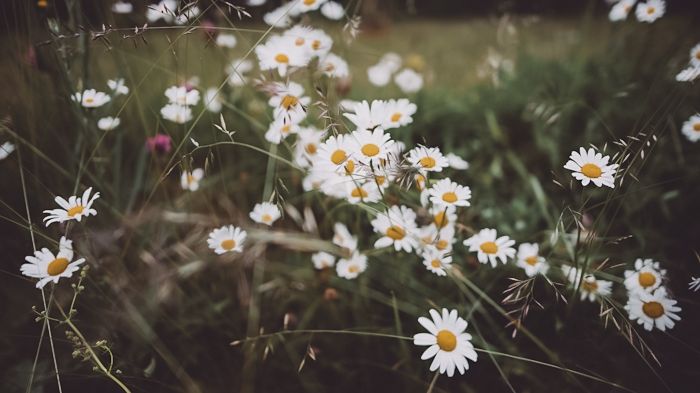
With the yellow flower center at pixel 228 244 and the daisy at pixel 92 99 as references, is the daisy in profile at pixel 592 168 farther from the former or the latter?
the daisy at pixel 92 99

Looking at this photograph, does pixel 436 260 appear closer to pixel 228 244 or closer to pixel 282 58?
pixel 228 244

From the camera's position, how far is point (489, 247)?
814 mm

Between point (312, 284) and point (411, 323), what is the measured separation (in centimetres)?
24

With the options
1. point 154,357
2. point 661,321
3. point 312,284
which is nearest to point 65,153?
point 154,357

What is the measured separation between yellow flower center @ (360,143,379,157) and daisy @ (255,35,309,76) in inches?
11.5

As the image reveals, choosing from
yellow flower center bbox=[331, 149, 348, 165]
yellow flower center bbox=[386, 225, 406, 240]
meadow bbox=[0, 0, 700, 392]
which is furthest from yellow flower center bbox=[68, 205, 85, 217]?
yellow flower center bbox=[386, 225, 406, 240]

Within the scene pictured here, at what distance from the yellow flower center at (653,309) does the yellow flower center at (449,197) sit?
0.35 metres

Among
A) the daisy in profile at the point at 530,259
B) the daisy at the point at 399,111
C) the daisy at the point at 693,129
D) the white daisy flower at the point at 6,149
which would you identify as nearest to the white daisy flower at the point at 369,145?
the daisy at the point at 399,111

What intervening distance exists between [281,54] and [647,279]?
85 cm

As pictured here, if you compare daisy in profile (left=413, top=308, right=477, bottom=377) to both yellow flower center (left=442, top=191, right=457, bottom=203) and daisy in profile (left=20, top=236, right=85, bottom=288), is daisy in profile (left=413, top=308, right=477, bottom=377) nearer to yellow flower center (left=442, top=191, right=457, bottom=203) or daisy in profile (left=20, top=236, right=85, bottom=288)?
yellow flower center (left=442, top=191, right=457, bottom=203)

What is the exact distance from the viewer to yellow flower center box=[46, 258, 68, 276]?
677 mm

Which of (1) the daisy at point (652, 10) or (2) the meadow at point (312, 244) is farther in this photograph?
(1) the daisy at point (652, 10)

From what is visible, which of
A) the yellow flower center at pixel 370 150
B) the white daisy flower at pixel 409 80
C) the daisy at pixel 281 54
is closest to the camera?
the yellow flower center at pixel 370 150

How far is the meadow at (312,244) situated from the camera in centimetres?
76
